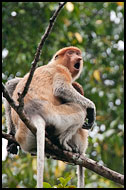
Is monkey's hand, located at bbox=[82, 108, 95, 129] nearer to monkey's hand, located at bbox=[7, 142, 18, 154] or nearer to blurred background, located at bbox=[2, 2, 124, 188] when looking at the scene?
monkey's hand, located at bbox=[7, 142, 18, 154]

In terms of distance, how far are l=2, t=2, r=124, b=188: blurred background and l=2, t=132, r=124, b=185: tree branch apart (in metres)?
2.47

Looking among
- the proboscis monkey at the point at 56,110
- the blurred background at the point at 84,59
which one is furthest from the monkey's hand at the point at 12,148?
the blurred background at the point at 84,59

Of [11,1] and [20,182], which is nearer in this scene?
[20,182]

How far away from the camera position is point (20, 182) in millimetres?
6270

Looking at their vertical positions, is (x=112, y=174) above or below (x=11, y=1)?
below

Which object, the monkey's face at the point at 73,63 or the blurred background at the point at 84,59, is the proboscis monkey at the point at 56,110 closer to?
the monkey's face at the point at 73,63

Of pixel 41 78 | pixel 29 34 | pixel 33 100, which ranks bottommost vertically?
pixel 33 100

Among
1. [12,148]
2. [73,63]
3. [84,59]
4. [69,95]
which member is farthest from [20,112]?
[84,59]

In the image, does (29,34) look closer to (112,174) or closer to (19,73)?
(19,73)

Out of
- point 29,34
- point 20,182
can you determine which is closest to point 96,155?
point 20,182

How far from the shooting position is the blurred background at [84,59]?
6.75 metres

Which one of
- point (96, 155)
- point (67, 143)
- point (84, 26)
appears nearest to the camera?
point (67, 143)

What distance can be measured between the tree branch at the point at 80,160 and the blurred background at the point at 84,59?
247 cm

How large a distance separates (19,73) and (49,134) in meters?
3.87
